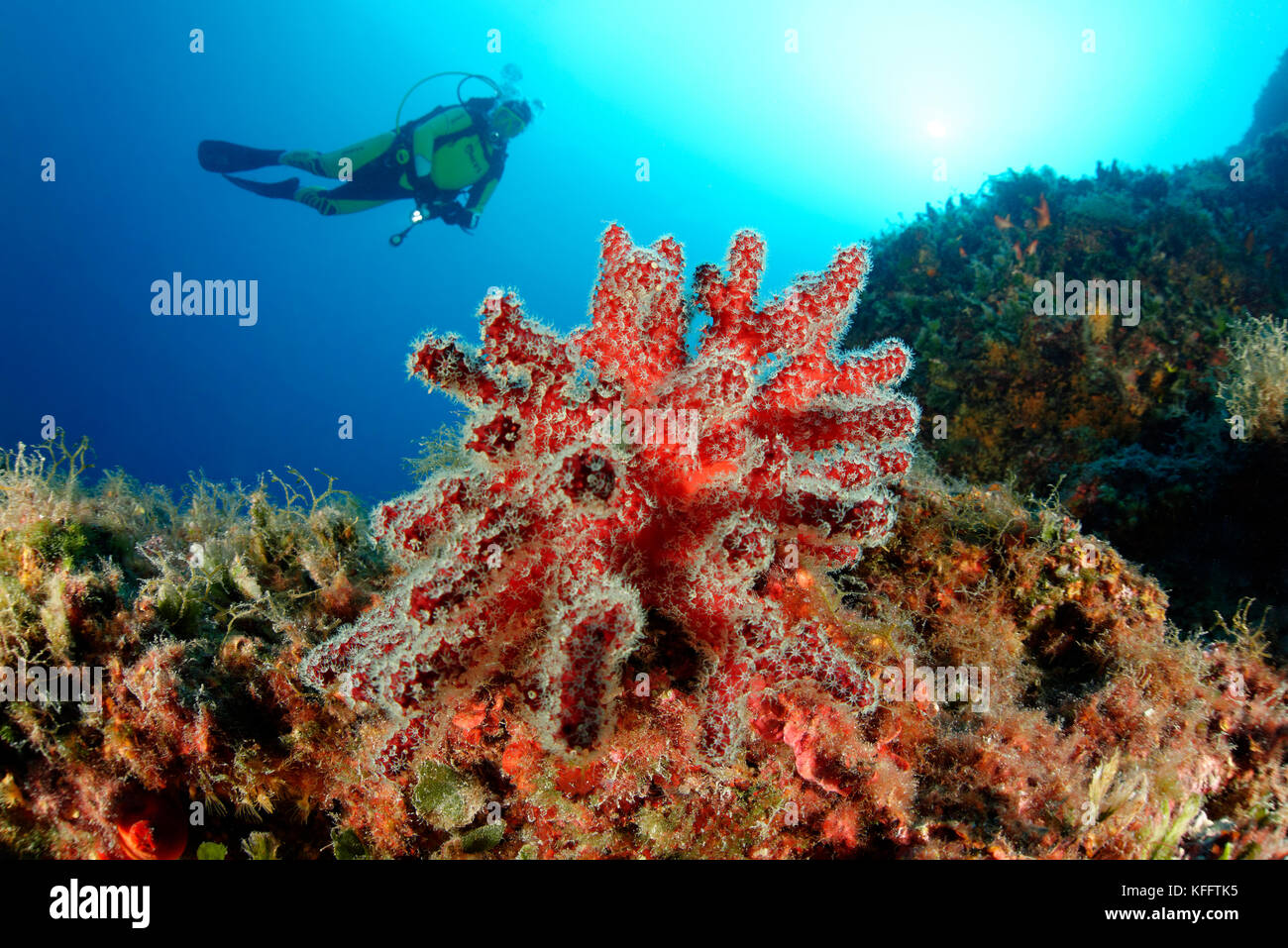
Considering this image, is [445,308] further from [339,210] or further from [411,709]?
[411,709]

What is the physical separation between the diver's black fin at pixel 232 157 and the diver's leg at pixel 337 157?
21.9 inches

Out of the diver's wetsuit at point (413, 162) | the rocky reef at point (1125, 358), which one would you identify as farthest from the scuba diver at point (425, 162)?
the rocky reef at point (1125, 358)

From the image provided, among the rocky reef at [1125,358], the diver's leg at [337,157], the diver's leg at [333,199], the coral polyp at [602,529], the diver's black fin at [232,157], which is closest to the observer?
the coral polyp at [602,529]

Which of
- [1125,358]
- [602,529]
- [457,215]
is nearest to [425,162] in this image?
[457,215]

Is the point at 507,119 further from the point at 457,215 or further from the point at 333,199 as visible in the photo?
the point at 333,199

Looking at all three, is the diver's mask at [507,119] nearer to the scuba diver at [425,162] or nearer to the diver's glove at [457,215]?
the scuba diver at [425,162]

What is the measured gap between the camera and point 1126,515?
5.15 m

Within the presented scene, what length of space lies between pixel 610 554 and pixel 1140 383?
24.6 feet

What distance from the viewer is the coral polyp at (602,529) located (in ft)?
6.40

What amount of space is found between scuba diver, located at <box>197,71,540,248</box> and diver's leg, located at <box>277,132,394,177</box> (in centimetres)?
3

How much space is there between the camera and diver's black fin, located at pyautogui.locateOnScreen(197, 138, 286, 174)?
19.3 meters

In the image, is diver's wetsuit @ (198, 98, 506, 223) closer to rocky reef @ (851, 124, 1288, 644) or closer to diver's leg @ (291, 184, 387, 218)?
diver's leg @ (291, 184, 387, 218)

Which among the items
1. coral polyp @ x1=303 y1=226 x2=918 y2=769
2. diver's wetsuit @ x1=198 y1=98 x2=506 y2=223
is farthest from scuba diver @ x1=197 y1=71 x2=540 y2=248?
coral polyp @ x1=303 y1=226 x2=918 y2=769
